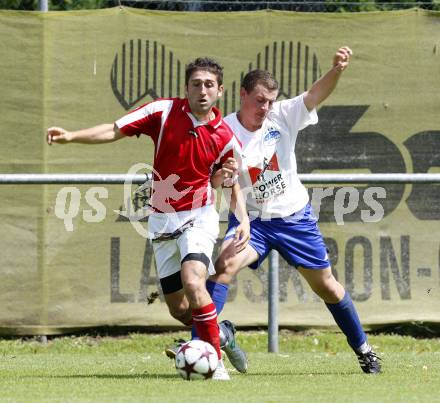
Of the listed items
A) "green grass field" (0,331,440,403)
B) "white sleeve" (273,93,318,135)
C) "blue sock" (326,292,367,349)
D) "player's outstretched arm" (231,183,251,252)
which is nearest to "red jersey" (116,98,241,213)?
"player's outstretched arm" (231,183,251,252)

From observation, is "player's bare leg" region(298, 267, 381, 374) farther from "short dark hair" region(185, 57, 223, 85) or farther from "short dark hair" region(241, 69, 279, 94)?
"short dark hair" region(185, 57, 223, 85)

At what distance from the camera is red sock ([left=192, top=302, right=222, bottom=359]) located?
21.4 ft

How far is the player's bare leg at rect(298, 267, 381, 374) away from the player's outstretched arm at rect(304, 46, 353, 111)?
3.65 ft

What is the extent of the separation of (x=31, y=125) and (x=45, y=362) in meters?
2.31

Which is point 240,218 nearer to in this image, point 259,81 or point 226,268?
point 226,268

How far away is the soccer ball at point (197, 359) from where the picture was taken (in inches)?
253

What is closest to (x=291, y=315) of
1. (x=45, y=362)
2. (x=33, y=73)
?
(x=45, y=362)

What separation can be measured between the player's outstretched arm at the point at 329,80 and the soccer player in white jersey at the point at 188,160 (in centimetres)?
66

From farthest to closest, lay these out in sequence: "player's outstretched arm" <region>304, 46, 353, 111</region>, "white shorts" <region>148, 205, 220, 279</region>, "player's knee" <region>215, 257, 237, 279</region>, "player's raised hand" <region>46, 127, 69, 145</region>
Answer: "player's knee" <region>215, 257, 237, 279</region> → "player's outstretched arm" <region>304, 46, 353, 111</region> → "white shorts" <region>148, 205, 220, 279</region> → "player's raised hand" <region>46, 127, 69, 145</region>

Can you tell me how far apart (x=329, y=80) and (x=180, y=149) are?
3.64 ft

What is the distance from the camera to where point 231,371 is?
293 inches

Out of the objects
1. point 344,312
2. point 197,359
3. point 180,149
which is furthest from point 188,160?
point 344,312

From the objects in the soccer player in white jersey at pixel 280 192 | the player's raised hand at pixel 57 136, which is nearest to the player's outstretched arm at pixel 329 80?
the soccer player in white jersey at pixel 280 192

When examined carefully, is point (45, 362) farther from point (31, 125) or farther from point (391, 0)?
point (391, 0)
